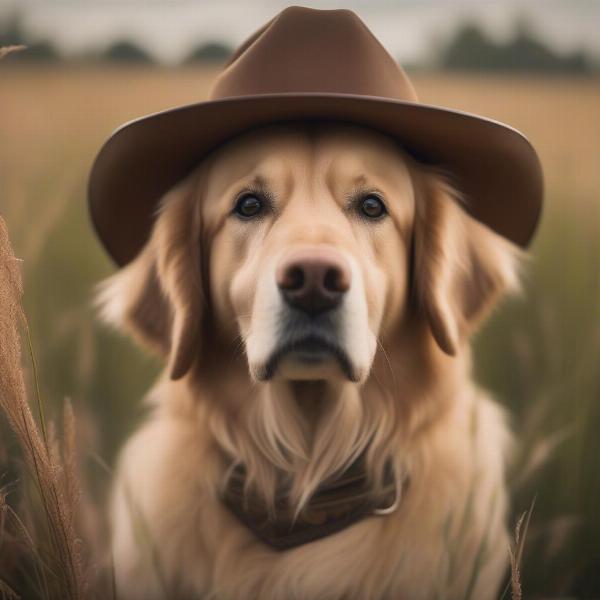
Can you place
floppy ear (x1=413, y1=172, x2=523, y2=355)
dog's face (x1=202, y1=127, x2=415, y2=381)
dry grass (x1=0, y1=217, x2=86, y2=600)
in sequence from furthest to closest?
floppy ear (x1=413, y1=172, x2=523, y2=355) → dog's face (x1=202, y1=127, x2=415, y2=381) → dry grass (x1=0, y1=217, x2=86, y2=600)

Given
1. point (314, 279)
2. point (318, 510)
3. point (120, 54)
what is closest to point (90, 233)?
point (120, 54)

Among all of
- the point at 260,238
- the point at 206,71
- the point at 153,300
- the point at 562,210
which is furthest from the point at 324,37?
the point at 562,210

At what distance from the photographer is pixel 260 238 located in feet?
5.76

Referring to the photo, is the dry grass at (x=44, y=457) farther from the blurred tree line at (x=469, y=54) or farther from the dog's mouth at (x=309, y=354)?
the blurred tree line at (x=469, y=54)

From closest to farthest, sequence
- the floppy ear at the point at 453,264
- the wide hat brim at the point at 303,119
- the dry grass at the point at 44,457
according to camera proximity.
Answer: the dry grass at the point at 44,457, the wide hat brim at the point at 303,119, the floppy ear at the point at 453,264

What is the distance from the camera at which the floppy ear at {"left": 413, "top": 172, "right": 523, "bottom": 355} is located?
189cm

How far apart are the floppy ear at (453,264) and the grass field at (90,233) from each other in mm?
713

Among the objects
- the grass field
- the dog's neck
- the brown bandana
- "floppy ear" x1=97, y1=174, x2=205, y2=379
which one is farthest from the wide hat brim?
the brown bandana

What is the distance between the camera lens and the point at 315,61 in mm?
1788

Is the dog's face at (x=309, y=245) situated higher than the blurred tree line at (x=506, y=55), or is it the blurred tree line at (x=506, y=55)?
the blurred tree line at (x=506, y=55)

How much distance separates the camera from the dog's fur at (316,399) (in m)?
1.81

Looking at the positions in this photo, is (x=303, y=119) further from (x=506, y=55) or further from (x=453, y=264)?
(x=506, y=55)

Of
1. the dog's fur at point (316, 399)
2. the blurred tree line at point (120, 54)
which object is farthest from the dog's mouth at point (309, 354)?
the blurred tree line at point (120, 54)

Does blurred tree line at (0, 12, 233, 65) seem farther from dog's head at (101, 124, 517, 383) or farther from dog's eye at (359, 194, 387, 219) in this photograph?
dog's eye at (359, 194, 387, 219)
